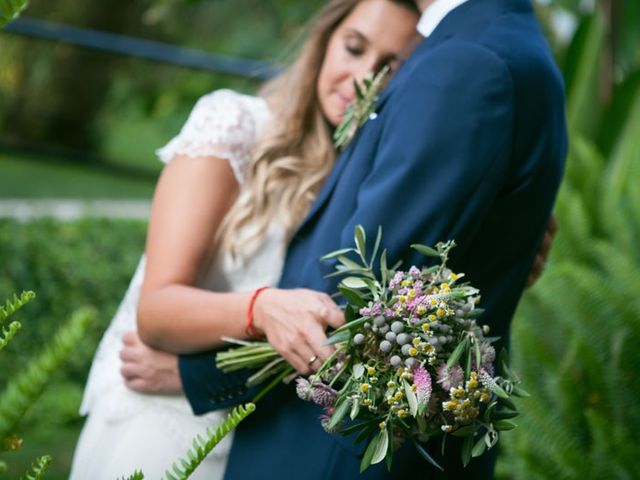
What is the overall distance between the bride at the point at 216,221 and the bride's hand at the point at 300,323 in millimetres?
142

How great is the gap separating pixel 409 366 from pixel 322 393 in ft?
0.56

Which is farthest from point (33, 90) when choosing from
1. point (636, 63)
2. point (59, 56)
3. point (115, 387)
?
point (115, 387)

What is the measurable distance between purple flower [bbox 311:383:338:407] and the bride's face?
2.68 feet

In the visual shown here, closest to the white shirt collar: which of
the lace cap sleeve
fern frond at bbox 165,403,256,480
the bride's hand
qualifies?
the lace cap sleeve

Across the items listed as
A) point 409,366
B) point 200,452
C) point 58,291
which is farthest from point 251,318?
point 58,291

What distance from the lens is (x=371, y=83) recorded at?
83.9 inches

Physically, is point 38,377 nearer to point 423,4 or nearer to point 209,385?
point 209,385

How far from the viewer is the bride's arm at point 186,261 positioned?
2090mm

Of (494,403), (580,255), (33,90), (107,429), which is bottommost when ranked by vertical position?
(33,90)

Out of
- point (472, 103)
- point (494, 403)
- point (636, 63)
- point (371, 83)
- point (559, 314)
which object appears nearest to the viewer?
point (494, 403)

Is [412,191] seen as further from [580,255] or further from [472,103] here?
[580,255]

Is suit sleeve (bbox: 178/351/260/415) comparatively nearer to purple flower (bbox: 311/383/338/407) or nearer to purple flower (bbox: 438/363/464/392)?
purple flower (bbox: 311/383/338/407)

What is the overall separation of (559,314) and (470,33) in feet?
7.27

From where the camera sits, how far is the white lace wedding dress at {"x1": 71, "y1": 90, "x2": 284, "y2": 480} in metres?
2.27
